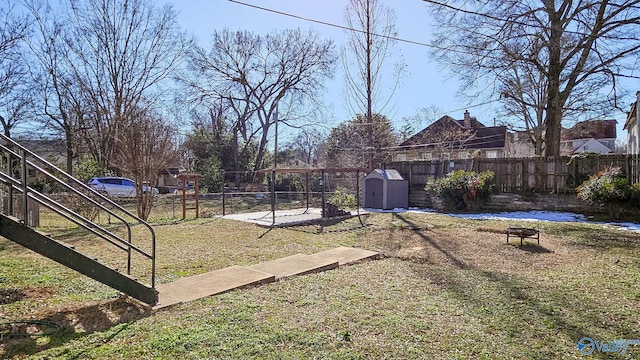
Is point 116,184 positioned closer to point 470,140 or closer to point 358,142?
point 358,142

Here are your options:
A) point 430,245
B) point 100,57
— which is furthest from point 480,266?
point 100,57

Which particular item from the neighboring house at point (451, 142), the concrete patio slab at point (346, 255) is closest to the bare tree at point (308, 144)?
the neighboring house at point (451, 142)

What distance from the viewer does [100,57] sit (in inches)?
838

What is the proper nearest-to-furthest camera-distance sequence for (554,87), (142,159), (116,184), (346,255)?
(346,255), (142,159), (554,87), (116,184)

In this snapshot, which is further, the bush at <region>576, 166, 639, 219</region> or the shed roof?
the shed roof

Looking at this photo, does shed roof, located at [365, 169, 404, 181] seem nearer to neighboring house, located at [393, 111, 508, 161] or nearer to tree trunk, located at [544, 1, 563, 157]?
tree trunk, located at [544, 1, 563, 157]

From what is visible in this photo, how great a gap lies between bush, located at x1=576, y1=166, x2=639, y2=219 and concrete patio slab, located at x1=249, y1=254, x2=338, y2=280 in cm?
821

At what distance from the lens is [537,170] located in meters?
12.2

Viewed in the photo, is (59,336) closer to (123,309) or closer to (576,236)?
(123,309)

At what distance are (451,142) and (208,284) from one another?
2141cm

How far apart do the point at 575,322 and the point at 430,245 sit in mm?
3690

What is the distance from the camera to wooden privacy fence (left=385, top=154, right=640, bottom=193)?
1067 centimetres

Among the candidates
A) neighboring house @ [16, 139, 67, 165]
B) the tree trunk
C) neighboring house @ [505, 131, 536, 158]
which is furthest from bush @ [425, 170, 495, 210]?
neighboring house @ [16, 139, 67, 165]

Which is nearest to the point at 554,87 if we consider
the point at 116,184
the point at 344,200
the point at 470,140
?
the point at 344,200
